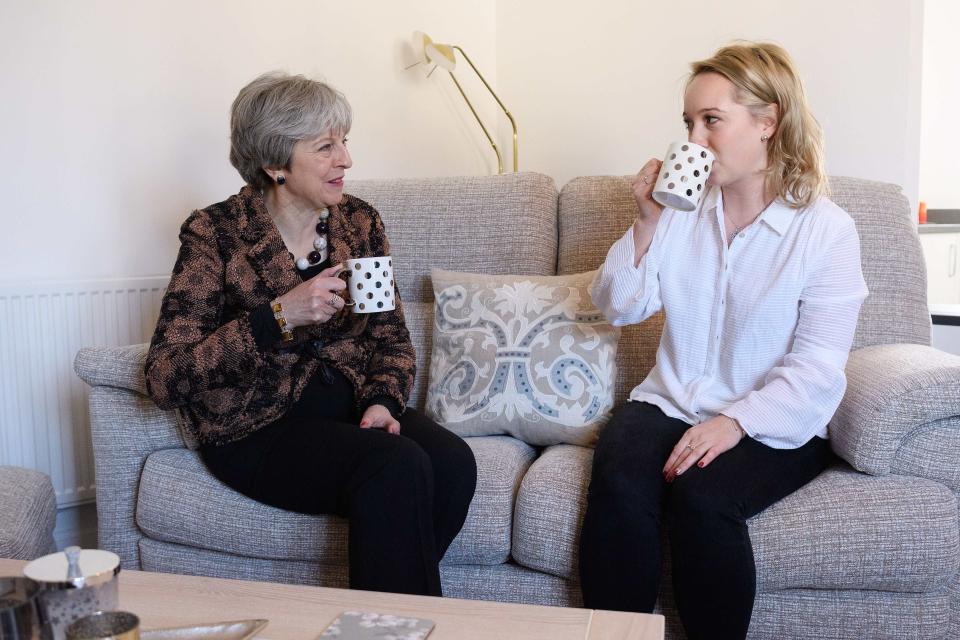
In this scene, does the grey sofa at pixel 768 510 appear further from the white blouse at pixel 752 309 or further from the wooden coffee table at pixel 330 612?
the wooden coffee table at pixel 330 612

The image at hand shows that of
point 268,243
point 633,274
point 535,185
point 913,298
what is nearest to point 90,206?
point 268,243

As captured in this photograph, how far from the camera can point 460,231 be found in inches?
88.4

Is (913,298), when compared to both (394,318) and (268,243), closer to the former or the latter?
(394,318)

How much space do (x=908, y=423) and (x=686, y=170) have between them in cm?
56

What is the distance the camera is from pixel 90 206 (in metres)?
2.48

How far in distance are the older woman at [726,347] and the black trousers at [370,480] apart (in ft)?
0.81

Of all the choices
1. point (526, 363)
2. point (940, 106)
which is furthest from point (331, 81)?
point (940, 106)

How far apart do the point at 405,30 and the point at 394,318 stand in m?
1.63

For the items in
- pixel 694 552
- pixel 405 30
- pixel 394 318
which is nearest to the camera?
pixel 694 552

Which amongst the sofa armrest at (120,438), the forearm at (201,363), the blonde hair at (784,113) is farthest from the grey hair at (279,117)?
the blonde hair at (784,113)

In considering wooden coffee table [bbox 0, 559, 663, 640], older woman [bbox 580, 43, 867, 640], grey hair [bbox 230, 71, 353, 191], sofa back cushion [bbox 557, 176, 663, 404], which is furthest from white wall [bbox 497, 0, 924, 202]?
wooden coffee table [bbox 0, 559, 663, 640]

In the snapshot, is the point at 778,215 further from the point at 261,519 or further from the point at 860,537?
A: the point at 261,519

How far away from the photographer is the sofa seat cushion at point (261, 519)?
65.3 inches

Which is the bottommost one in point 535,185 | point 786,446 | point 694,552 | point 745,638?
point 745,638
